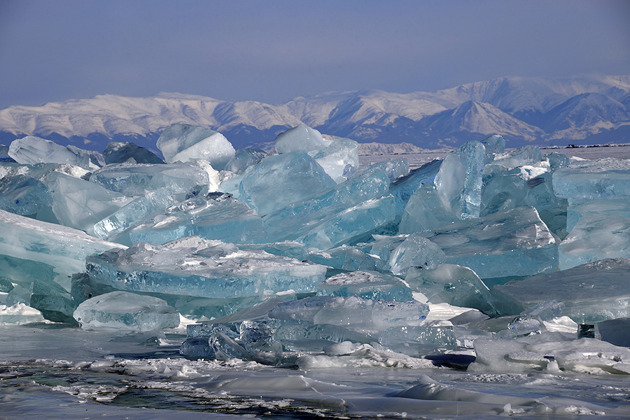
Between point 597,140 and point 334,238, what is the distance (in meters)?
196

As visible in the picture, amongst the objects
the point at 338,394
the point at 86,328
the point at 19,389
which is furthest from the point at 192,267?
the point at 338,394

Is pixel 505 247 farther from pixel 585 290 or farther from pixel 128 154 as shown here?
pixel 128 154

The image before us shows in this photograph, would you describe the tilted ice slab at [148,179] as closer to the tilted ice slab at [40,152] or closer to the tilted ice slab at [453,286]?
the tilted ice slab at [40,152]

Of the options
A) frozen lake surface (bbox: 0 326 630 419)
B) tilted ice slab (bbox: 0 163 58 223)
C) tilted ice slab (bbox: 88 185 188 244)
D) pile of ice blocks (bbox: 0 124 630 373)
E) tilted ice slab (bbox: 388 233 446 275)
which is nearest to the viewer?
frozen lake surface (bbox: 0 326 630 419)

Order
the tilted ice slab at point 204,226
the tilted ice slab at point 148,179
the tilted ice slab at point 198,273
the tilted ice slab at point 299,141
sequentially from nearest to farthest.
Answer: the tilted ice slab at point 198,273, the tilted ice slab at point 204,226, the tilted ice slab at point 148,179, the tilted ice slab at point 299,141

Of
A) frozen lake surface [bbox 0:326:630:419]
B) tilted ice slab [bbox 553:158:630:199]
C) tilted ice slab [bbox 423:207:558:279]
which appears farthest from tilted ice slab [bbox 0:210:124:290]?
tilted ice slab [bbox 553:158:630:199]

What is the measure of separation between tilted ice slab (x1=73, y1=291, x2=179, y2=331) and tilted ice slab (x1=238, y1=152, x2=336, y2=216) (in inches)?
127

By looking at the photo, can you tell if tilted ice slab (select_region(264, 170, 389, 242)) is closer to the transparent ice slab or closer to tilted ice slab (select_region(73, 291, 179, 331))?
the transparent ice slab

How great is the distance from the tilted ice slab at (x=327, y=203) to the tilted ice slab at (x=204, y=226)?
38 cm

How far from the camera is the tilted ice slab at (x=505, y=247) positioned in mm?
4742

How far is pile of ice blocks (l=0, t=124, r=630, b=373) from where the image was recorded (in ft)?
10.3

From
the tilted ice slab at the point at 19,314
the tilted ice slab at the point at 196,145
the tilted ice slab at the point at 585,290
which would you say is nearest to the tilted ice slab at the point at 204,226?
the tilted ice slab at the point at 19,314

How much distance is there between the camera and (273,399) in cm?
210

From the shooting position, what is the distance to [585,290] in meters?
3.79
